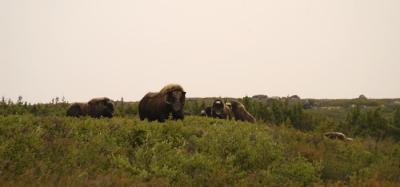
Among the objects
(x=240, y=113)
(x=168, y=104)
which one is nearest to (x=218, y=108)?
(x=240, y=113)

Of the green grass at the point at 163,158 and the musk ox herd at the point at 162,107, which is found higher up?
the musk ox herd at the point at 162,107

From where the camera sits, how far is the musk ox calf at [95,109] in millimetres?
26391

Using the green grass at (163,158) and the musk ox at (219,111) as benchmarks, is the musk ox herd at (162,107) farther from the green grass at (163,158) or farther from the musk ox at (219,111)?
the green grass at (163,158)

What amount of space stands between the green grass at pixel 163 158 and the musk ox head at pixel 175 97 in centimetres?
376

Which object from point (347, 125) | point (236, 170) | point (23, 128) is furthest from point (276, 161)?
point (347, 125)

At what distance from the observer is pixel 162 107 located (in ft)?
71.3

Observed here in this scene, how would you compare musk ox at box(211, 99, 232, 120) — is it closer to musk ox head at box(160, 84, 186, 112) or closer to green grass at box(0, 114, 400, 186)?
musk ox head at box(160, 84, 186, 112)

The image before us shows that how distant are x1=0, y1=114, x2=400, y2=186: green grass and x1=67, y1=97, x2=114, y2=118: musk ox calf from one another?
9.79 m

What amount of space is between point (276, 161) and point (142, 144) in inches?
184

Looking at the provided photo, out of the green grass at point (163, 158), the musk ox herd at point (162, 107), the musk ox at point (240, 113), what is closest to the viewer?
the green grass at point (163, 158)

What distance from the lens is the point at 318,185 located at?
475 inches

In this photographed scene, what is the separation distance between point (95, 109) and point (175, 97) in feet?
24.1

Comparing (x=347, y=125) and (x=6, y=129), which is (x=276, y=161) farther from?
(x=347, y=125)

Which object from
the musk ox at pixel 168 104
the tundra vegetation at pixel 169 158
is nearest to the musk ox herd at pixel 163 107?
the musk ox at pixel 168 104
